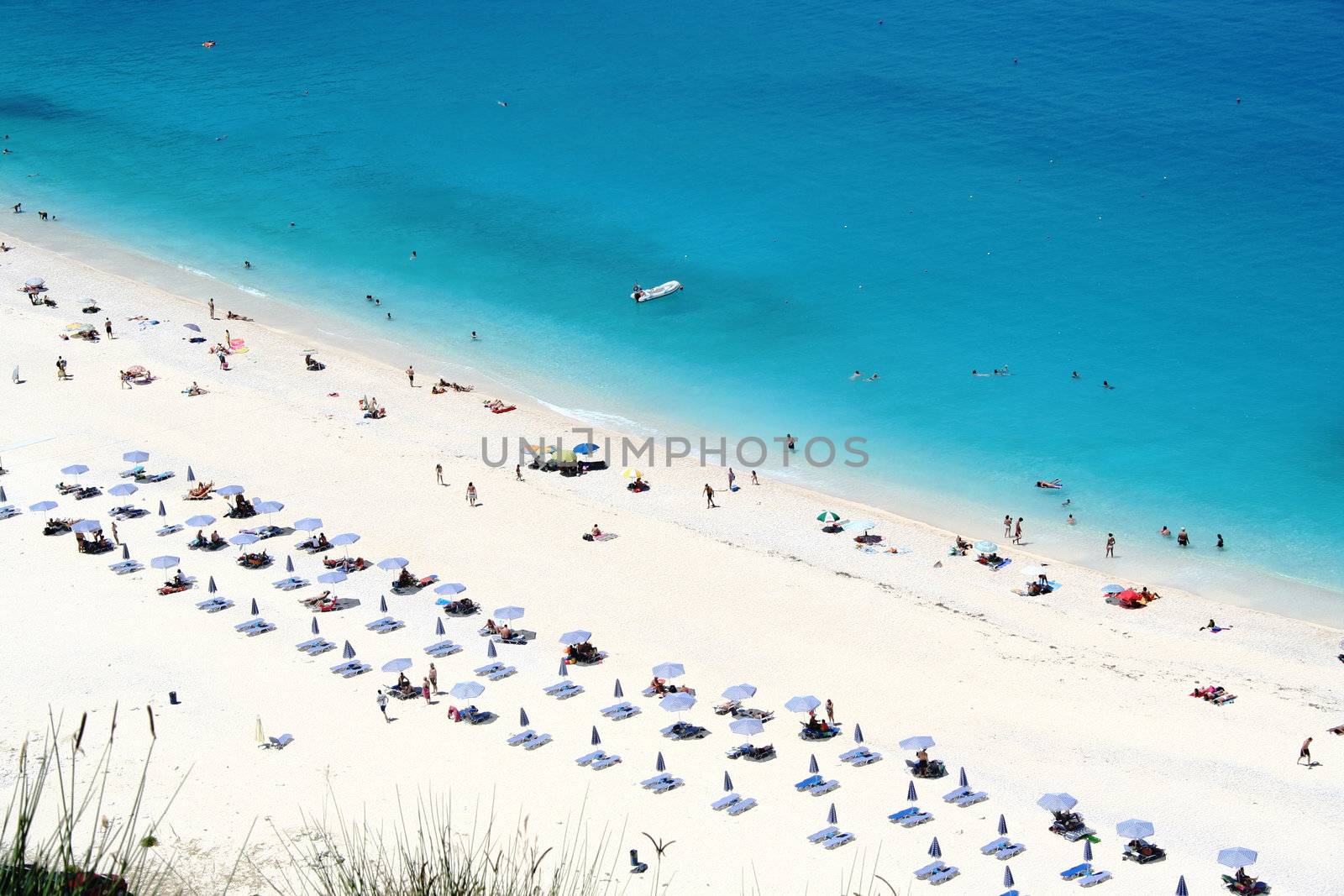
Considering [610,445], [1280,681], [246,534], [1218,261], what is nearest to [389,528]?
[246,534]

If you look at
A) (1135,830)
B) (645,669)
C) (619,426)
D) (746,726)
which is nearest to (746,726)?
(746,726)

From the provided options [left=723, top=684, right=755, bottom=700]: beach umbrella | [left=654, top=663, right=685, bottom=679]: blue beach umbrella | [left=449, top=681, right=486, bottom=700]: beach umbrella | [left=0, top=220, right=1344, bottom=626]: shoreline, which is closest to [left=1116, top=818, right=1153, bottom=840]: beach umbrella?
[left=723, top=684, right=755, bottom=700]: beach umbrella

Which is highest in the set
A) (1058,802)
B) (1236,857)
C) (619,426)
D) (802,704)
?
(619,426)

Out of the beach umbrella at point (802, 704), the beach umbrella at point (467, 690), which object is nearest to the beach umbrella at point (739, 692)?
the beach umbrella at point (802, 704)

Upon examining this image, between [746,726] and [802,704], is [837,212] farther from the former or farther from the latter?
[746,726]

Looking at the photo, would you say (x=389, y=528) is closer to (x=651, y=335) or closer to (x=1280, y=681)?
(x=651, y=335)

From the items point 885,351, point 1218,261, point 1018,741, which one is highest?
point 1218,261
